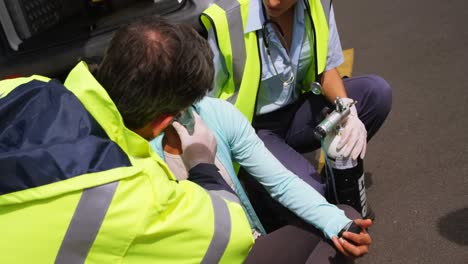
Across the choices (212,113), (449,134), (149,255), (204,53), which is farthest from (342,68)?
(149,255)

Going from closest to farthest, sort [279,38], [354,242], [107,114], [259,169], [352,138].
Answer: [107,114] < [354,242] < [259,169] < [352,138] < [279,38]

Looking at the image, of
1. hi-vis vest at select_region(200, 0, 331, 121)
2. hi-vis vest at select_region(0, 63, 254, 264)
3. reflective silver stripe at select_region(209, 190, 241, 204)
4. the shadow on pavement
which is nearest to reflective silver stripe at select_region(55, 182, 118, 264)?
hi-vis vest at select_region(0, 63, 254, 264)

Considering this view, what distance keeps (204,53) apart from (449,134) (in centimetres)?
197

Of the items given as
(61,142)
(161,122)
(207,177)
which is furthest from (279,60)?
(61,142)

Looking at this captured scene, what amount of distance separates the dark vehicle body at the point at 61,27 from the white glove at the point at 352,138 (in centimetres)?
89

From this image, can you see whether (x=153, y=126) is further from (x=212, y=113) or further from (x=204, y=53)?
(x=212, y=113)

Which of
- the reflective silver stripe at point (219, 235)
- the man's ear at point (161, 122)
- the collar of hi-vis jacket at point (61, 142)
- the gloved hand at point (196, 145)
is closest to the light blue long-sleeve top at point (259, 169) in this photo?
the gloved hand at point (196, 145)

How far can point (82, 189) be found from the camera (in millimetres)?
1072

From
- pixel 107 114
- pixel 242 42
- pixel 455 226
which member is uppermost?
pixel 107 114

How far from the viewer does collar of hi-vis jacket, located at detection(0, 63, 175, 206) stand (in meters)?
1.05

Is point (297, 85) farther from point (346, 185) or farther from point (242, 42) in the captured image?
point (346, 185)

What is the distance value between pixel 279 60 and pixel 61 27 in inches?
39.4

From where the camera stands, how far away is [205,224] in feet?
4.20

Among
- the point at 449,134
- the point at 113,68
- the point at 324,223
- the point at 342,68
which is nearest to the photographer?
the point at 113,68
